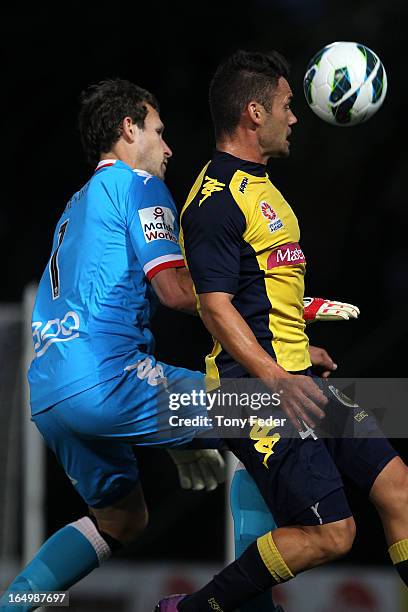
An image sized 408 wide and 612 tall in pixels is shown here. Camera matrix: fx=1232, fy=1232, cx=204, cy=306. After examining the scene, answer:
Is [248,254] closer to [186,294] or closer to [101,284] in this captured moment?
[186,294]

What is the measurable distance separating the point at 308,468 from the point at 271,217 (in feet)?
2.61

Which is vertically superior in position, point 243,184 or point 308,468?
point 243,184

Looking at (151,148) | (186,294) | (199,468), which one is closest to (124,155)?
(151,148)

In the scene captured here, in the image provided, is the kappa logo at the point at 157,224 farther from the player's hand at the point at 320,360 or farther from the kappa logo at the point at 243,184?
the player's hand at the point at 320,360

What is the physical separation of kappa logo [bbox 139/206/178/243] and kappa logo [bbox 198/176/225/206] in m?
0.27

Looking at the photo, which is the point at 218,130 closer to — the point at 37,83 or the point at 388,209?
the point at 388,209

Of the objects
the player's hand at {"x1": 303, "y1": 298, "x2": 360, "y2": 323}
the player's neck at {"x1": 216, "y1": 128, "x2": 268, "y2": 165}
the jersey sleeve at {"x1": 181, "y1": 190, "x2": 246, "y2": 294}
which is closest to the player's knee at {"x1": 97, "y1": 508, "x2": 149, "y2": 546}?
the player's hand at {"x1": 303, "y1": 298, "x2": 360, "y2": 323}

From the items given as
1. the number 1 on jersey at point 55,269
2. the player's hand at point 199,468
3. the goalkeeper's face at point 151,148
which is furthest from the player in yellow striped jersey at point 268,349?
the player's hand at point 199,468

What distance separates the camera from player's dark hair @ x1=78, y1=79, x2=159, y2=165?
4406 mm

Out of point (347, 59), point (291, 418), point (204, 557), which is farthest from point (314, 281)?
point (291, 418)

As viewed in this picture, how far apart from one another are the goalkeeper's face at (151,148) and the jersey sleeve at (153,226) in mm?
140

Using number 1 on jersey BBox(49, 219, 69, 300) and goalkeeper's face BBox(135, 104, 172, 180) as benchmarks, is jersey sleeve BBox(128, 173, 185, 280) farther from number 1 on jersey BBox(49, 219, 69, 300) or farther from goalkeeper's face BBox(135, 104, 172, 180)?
number 1 on jersey BBox(49, 219, 69, 300)

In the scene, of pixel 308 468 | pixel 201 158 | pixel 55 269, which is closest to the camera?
pixel 308 468

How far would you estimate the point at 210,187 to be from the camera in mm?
3902
